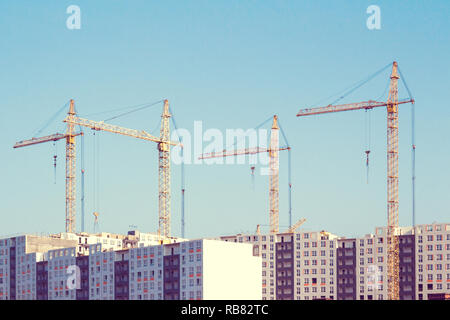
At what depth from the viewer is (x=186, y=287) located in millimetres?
199125
